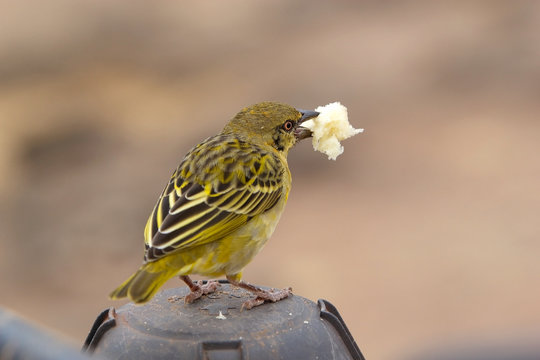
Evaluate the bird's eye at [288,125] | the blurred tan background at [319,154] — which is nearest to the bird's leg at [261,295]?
the bird's eye at [288,125]

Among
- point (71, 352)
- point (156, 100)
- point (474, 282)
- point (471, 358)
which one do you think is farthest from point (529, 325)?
point (71, 352)

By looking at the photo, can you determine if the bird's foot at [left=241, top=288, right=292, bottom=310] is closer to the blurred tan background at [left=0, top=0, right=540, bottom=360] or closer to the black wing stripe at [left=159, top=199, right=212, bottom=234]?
the black wing stripe at [left=159, top=199, right=212, bottom=234]

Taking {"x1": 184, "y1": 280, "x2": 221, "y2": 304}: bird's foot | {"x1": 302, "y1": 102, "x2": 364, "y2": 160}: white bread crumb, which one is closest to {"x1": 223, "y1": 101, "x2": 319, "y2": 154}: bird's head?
{"x1": 302, "y1": 102, "x2": 364, "y2": 160}: white bread crumb

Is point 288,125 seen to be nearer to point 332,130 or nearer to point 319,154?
point 332,130

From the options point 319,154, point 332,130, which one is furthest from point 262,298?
point 319,154

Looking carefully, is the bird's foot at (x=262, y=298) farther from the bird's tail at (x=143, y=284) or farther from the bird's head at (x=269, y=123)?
the bird's head at (x=269, y=123)

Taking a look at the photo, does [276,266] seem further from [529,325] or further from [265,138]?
[265,138]
